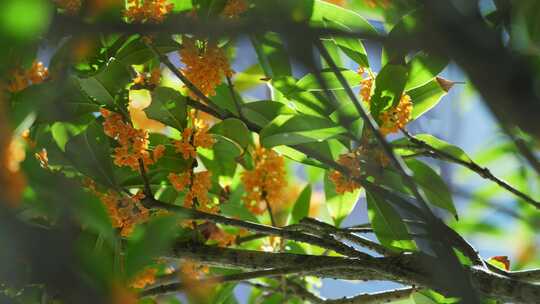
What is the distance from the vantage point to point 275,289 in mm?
1695

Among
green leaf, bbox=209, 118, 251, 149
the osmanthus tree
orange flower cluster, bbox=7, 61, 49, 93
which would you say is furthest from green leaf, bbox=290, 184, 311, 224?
orange flower cluster, bbox=7, 61, 49, 93

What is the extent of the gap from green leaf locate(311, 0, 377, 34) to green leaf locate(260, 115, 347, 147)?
0.20 m

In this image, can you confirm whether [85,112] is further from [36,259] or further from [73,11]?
[36,259]

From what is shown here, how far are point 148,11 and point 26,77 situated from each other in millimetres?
246

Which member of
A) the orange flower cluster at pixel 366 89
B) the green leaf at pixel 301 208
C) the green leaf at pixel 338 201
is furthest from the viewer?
the green leaf at pixel 301 208

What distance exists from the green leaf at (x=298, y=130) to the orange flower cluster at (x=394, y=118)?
0.10m

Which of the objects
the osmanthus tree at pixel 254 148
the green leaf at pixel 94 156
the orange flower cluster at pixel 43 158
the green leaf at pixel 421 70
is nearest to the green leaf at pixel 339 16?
the osmanthus tree at pixel 254 148

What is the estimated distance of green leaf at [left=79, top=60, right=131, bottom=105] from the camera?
4.21 ft

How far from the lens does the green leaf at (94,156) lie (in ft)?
4.17

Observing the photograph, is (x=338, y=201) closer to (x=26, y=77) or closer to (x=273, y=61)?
(x=273, y=61)

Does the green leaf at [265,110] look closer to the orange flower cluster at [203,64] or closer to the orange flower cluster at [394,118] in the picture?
the orange flower cluster at [203,64]

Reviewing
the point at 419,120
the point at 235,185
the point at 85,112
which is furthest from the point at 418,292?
the point at 85,112

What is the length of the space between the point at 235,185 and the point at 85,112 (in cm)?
50

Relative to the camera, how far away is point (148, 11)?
4.35 feet
